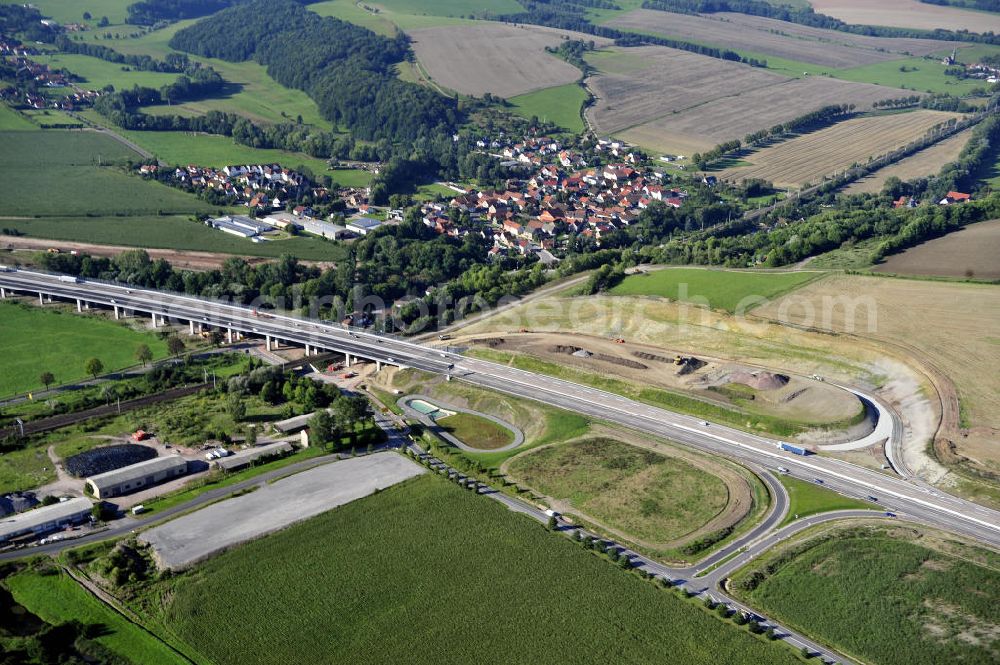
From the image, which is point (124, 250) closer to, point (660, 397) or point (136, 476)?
point (136, 476)

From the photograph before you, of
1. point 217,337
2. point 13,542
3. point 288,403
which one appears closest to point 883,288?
point 288,403

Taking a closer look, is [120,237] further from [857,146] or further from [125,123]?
[857,146]

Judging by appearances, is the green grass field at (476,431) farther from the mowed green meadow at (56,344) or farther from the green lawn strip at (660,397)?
the mowed green meadow at (56,344)

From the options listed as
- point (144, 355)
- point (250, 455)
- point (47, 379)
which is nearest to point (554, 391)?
point (250, 455)

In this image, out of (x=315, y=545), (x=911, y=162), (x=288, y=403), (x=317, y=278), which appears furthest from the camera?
(x=911, y=162)

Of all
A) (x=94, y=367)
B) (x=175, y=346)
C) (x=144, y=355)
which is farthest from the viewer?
(x=175, y=346)

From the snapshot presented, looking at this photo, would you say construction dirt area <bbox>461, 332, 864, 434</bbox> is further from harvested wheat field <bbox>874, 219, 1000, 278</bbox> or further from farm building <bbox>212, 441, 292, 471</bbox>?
harvested wheat field <bbox>874, 219, 1000, 278</bbox>

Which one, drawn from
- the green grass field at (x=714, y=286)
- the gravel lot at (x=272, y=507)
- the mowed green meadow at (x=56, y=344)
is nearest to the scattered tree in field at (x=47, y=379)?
the mowed green meadow at (x=56, y=344)
